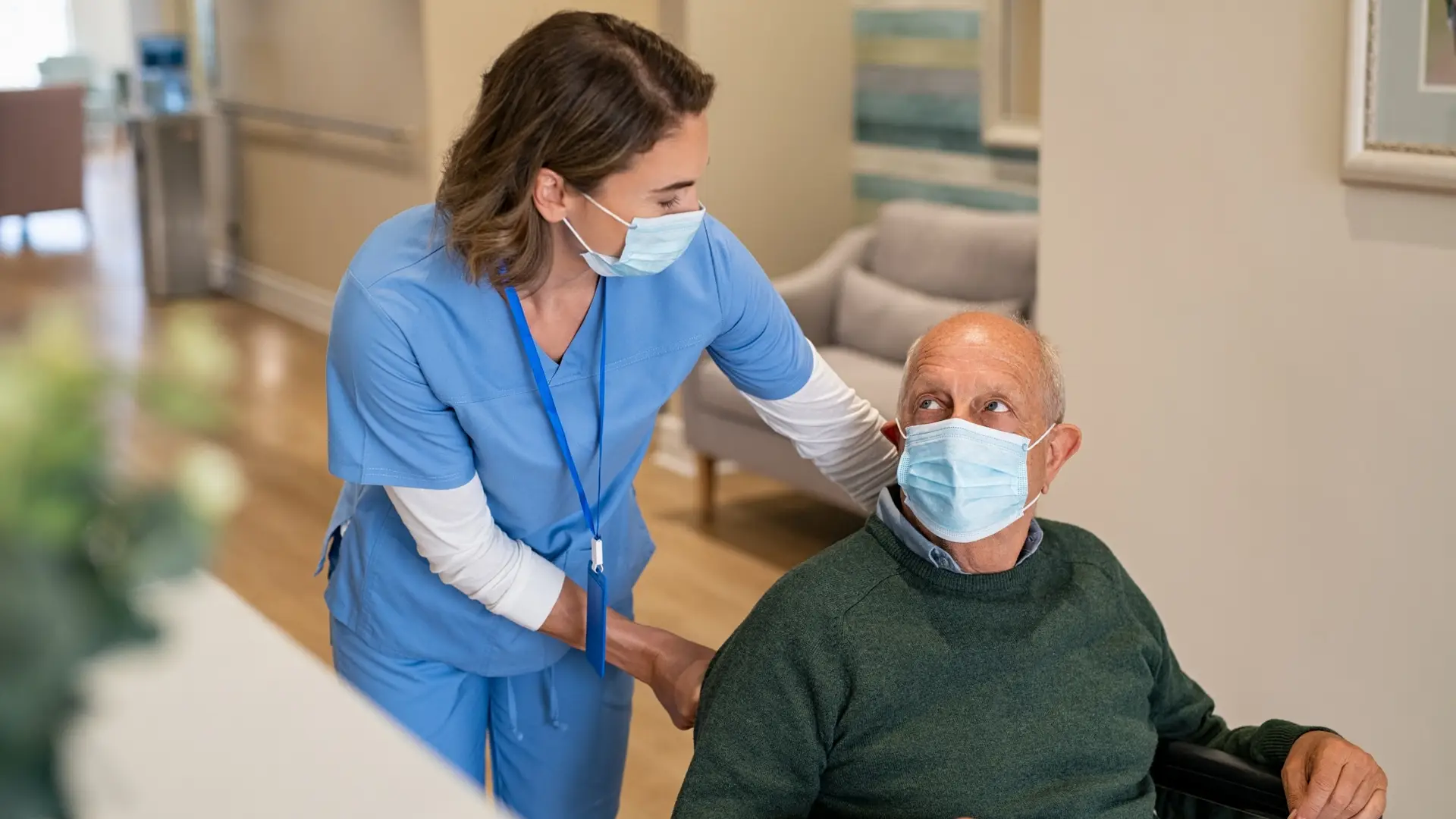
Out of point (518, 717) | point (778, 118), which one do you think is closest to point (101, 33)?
point (778, 118)

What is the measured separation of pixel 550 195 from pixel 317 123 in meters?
5.77

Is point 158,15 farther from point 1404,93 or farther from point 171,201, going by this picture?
point 1404,93

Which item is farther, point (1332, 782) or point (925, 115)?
point (925, 115)

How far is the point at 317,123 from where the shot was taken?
703cm

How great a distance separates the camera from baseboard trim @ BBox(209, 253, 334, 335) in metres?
7.28

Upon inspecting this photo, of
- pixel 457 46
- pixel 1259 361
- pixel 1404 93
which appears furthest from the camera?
pixel 457 46

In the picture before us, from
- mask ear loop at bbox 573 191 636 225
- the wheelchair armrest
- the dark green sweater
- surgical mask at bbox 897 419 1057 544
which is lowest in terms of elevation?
the wheelchair armrest

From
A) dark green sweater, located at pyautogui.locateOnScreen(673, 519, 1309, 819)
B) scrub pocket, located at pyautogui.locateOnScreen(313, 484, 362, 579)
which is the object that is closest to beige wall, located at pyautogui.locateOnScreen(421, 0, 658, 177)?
scrub pocket, located at pyautogui.locateOnScreen(313, 484, 362, 579)

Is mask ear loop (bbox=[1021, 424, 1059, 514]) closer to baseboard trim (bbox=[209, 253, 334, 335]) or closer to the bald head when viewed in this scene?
the bald head

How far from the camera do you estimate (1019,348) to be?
179cm

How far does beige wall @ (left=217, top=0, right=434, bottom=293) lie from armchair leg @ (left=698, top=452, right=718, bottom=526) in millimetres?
2170

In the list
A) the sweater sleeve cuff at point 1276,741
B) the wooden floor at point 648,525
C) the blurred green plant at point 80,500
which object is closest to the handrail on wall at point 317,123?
the wooden floor at point 648,525

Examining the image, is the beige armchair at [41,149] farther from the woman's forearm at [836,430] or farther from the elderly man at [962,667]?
the elderly man at [962,667]

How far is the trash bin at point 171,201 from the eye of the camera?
768 centimetres
